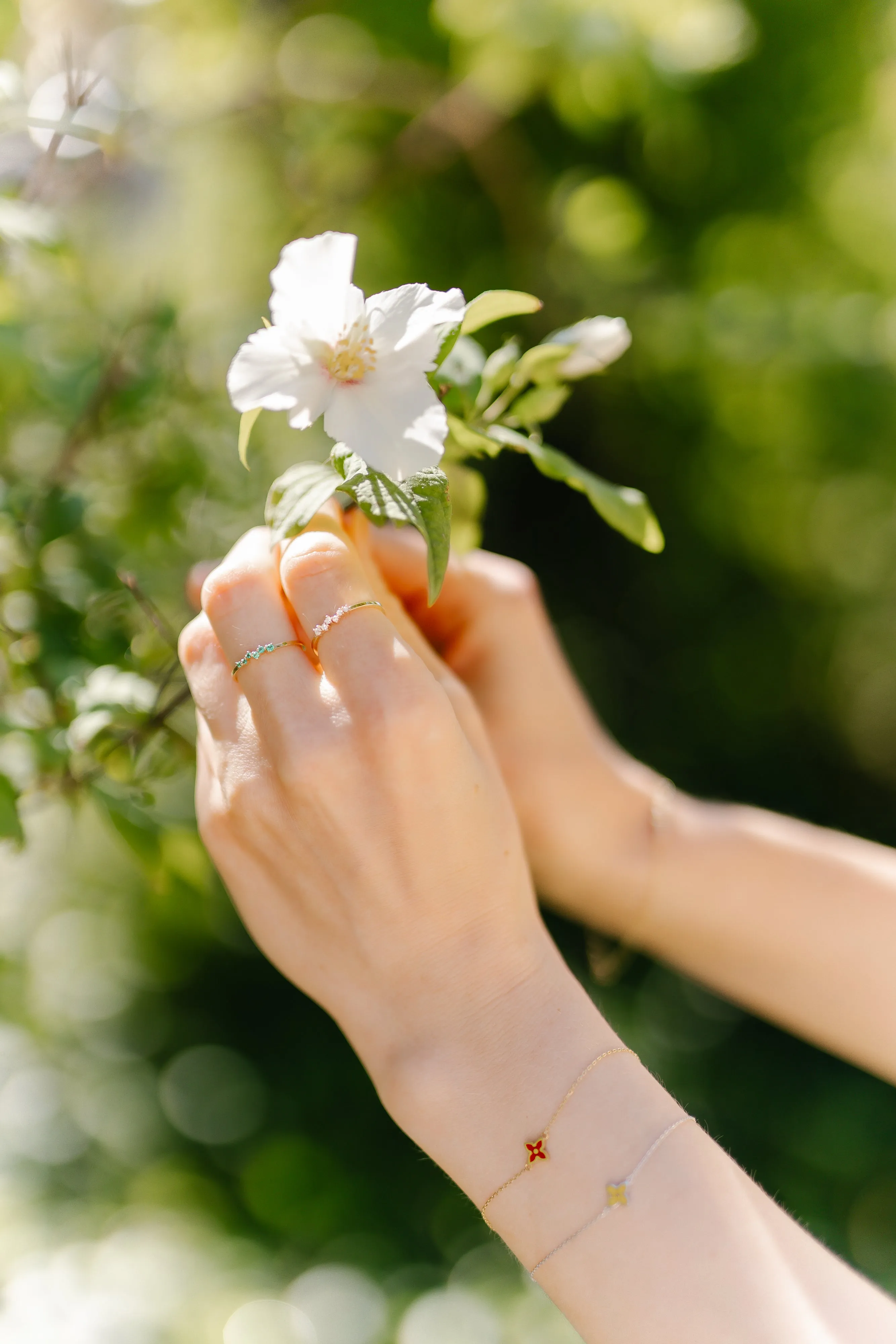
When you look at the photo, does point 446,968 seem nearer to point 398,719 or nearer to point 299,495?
point 398,719

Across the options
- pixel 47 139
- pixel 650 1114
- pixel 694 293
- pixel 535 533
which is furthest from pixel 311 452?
pixel 650 1114

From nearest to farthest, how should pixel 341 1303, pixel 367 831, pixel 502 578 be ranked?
1. pixel 367 831
2. pixel 502 578
3. pixel 341 1303

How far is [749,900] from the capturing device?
99 centimetres

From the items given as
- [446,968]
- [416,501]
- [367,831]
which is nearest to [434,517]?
[416,501]

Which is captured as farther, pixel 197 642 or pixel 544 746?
pixel 544 746

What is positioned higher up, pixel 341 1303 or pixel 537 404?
pixel 537 404

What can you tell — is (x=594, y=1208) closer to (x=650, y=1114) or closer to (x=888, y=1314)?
(x=650, y=1114)

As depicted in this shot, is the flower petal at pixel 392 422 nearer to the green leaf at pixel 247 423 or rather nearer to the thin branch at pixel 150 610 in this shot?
the green leaf at pixel 247 423

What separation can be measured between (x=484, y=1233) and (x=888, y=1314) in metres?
1.00

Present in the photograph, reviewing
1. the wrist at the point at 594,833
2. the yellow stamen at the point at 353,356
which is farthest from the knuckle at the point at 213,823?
the wrist at the point at 594,833

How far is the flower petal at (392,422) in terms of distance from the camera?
50 centimetres

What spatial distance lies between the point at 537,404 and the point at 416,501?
0.54ft

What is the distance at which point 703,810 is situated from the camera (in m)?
1.09

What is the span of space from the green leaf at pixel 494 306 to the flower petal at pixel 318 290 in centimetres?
7
